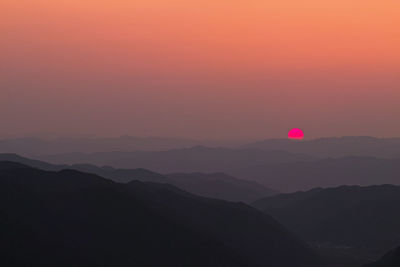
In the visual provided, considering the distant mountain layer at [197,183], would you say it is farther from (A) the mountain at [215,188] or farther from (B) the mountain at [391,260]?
(B) the mountain at [391,260]

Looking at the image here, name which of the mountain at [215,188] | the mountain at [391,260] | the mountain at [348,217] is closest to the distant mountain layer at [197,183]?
the mountain at [215,188]

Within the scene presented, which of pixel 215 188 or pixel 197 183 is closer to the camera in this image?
pixel 215 188

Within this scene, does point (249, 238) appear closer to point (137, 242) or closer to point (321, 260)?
point (321, 260)

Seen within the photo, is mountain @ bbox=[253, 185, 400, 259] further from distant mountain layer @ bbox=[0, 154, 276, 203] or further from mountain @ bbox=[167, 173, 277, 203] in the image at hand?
distant mountain layer @ bbox=[0, 154, 276, 203]

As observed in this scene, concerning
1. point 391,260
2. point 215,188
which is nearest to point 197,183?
point 215,188

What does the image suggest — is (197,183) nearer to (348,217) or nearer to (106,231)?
(348,217)

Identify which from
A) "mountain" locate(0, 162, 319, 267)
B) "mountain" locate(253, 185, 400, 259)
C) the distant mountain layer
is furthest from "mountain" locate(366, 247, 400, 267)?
the distant mountain layer

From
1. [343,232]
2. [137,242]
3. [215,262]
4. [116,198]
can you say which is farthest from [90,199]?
[343,232]
